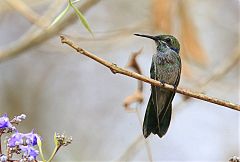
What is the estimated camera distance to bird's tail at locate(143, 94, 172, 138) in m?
2.95

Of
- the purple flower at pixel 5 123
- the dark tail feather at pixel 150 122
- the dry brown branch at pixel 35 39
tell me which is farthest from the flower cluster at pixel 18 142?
the dry brown branch at pixel 35 39

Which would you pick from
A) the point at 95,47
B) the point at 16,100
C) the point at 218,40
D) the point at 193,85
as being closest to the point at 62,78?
the point at 16,100

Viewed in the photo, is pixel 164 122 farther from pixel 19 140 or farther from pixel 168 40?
pixel 19 140

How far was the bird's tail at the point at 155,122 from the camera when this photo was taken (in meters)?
2.95

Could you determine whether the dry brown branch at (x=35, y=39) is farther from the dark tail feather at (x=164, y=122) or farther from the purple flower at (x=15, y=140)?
the purple flower at (x=15, y=140)

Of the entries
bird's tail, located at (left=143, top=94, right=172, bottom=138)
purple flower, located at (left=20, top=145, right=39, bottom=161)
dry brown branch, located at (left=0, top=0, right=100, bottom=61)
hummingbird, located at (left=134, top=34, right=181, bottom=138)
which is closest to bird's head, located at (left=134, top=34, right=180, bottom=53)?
hummingbird, located at (left=134, top=34, right=181, bottom=138)

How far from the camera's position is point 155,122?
305cm

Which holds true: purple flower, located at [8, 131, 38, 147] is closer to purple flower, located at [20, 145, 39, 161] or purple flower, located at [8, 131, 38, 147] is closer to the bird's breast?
purple flower, located at [20, 145, 39, 161]

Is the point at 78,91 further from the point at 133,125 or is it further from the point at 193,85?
the point at 193,85

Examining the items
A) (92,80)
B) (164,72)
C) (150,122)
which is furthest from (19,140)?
(92,80)

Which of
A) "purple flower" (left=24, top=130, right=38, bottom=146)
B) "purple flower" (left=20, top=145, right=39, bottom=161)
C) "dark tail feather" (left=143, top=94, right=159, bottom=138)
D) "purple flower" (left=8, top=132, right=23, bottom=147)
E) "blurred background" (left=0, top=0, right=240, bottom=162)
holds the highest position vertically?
"blurred background" (left=0, top=0, right=240, bottom=162)

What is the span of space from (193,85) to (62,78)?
414cm

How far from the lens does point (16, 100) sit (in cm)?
771

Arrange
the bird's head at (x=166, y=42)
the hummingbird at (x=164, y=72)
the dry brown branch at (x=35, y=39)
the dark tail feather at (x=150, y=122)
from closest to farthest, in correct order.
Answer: the dark tail feather at (x=150, y=122), the hummingbird at (x=164, y=72), the bird's head at (x=166, y=42), the dry brown branch at (x=35, y=39)
